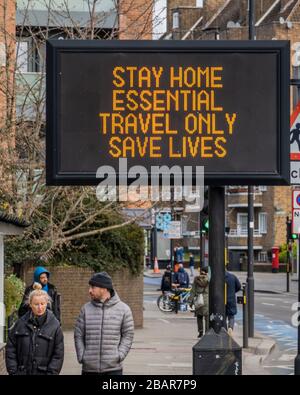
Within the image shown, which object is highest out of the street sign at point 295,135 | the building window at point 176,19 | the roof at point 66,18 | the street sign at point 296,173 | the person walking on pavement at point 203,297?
the building window at point 176,19

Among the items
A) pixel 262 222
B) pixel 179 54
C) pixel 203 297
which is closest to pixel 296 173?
pixel 179 54

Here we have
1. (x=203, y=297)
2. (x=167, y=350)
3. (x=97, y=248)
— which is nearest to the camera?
(x=167, y=350)

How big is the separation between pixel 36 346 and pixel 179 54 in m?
3.06

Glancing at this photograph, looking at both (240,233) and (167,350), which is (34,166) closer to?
(167,350)

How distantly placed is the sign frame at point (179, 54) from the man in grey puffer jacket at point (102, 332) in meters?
1.05

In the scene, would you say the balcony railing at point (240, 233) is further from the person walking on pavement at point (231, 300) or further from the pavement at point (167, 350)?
the person walking on pavement at point (231, 300)

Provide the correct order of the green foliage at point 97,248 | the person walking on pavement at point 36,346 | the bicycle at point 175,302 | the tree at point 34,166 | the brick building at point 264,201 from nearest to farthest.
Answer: the person walking on pavement at point 36,346 < the tree at point 34,166 < the green foliage at point 97,248 < the bicycle at point 175,302 < the brick building at point 264,201

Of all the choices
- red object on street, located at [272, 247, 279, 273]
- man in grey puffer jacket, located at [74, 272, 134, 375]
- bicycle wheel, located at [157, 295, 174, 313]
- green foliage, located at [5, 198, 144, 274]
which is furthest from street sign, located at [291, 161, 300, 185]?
red object on street, located at [272, 247, 279, 273]

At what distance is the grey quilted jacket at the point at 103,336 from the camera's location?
11.0 metres

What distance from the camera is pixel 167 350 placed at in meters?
23.3

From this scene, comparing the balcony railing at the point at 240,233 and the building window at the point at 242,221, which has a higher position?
the building window at the point at 242,221

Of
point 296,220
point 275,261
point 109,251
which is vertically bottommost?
point 275,261

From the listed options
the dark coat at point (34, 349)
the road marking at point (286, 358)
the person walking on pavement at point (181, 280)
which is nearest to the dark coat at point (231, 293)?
the road marking at point (286, 358)

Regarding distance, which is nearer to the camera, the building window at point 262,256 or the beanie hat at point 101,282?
the beanie hat at point 101,282
